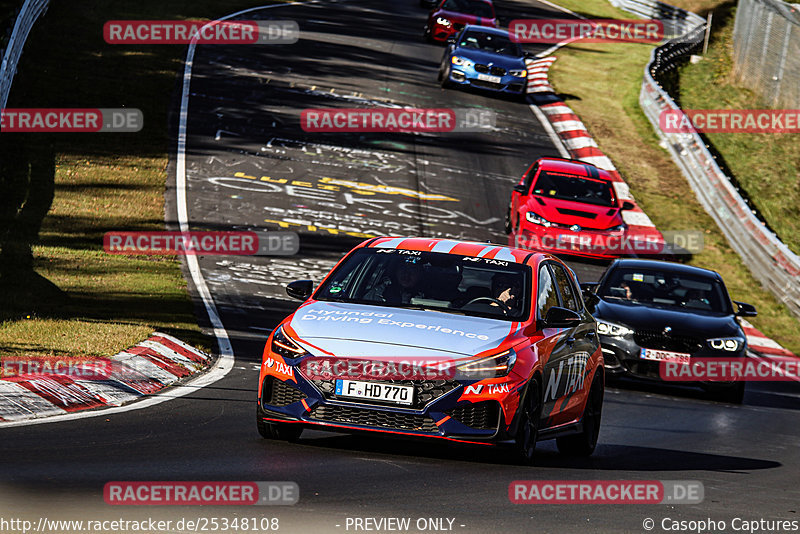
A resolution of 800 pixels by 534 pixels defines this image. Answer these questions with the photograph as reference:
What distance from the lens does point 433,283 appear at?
962 centimetres

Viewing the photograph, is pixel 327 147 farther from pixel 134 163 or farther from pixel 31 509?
pixel 31 509

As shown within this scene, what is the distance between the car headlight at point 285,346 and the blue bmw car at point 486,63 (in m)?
26.0

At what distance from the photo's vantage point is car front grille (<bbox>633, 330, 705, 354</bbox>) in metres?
15.5

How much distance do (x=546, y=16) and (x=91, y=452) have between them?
156 ft

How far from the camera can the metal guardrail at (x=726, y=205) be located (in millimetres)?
22766

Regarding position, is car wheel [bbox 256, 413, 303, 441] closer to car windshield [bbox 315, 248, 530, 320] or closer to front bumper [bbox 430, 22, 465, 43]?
car windshield [bbox 315, 248, 530, 320]

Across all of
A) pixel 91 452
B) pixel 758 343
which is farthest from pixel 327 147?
pixel 91 452

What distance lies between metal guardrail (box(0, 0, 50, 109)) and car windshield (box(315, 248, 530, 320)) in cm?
1600
